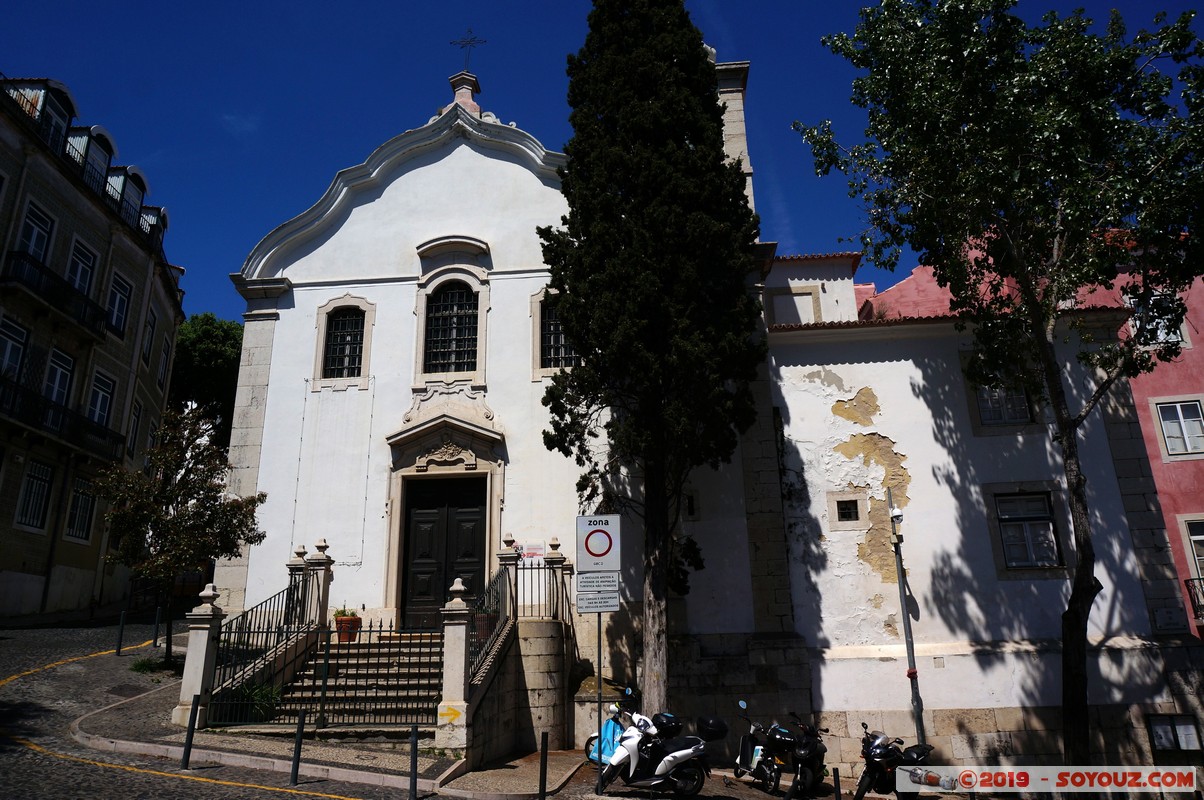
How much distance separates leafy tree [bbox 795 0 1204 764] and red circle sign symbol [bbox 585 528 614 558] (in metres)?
6.93

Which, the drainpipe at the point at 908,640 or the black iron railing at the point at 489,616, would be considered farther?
the drainpipe at the point at 908,640

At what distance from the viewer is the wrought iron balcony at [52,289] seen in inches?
786

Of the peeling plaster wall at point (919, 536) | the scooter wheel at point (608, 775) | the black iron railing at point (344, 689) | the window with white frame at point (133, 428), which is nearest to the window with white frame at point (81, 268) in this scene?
the window with white frame at point (133, 428)

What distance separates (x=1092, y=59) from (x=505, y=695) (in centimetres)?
1260

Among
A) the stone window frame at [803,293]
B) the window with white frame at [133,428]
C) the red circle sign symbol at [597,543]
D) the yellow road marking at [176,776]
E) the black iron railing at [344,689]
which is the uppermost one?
the stone window frame at [803,293]

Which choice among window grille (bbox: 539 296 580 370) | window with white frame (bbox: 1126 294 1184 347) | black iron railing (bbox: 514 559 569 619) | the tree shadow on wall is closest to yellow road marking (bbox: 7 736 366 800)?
black iron railing (bbox: 514 559 569 619)

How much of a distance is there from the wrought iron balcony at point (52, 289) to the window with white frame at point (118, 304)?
3.13 feet

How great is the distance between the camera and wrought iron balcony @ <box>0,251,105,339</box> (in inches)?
786

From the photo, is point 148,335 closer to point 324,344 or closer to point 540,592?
point 324,344

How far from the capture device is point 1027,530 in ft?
43.9

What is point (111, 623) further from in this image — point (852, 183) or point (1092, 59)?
point (1092, 59)

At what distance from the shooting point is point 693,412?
38.9ft

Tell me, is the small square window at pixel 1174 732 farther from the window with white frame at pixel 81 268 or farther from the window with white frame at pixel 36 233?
the window with white frame at pixel 81 268

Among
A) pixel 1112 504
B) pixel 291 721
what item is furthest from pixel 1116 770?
pixel 291 721
